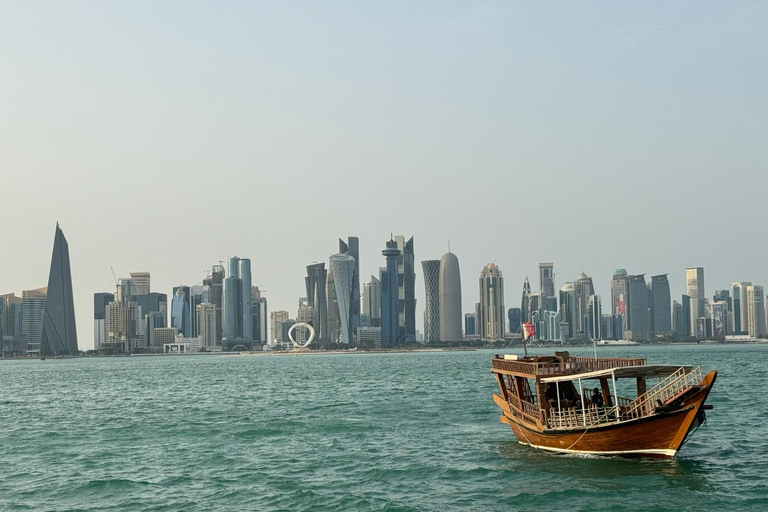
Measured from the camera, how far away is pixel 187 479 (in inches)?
1444

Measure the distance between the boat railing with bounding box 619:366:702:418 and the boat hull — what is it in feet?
2.50

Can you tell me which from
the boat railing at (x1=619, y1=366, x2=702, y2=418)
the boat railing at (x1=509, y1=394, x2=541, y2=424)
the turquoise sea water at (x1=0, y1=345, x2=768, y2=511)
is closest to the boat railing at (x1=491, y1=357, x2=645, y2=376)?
the boat railing at (x1=509, y1=394, x2=541, y2=424)

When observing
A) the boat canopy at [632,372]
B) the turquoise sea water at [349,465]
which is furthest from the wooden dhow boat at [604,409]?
the turquoise sea water at [349,465]

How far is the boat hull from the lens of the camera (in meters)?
34.1

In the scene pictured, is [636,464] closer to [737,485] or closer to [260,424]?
[737,485]

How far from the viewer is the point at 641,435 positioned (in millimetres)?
35531

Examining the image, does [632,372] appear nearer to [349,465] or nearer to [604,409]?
[604,409]

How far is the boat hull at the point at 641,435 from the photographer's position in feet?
112

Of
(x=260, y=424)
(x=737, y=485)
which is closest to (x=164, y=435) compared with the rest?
(x=260, y=424)

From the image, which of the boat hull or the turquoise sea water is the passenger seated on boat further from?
the turquoise sea water

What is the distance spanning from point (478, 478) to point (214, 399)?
169 ft

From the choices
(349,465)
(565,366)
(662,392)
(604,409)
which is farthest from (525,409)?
(349,465)

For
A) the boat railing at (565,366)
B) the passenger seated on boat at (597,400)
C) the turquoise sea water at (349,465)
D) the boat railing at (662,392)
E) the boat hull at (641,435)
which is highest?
the boat railing at (565,366)

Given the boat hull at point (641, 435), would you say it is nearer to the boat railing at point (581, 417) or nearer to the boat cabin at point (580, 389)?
the boat cabin at point (580, 389)
